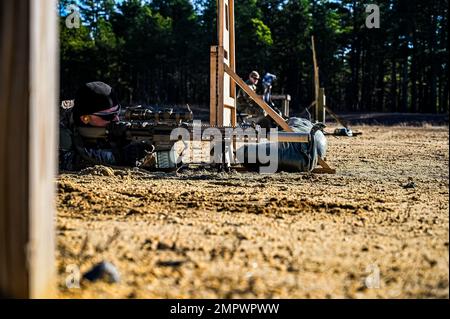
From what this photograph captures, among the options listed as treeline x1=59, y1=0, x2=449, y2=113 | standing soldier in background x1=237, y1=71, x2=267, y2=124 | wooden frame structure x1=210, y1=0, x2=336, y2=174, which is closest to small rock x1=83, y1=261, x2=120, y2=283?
wooden frame structure x1=210, y1=0, x2=336, y2=174

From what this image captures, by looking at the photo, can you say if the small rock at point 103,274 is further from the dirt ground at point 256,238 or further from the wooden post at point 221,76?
the wooden post at point 221,76

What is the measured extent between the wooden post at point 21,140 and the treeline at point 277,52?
159ft

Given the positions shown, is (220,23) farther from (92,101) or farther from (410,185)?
(410,185)

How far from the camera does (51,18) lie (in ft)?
7.81

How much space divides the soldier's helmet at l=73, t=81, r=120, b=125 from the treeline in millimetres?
42886

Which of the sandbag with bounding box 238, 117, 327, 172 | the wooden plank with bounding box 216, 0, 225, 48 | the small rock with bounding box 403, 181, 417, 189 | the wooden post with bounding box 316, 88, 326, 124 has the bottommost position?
the small rock with bounding box 403, 181, 417, 189

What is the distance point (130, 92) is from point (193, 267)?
175 feet

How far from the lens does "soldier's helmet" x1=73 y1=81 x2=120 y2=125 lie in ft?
28.0

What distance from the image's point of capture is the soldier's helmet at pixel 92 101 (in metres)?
8.52

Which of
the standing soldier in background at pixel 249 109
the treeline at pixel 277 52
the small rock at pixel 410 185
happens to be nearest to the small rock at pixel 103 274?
the small rock at pixel 410 185

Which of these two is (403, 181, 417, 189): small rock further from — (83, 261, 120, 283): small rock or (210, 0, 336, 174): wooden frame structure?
(83, 261, 120, 283): small rock

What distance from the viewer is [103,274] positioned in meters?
2.77

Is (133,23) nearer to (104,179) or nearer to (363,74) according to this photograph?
(363,74)

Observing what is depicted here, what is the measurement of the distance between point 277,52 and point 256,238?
171ft
